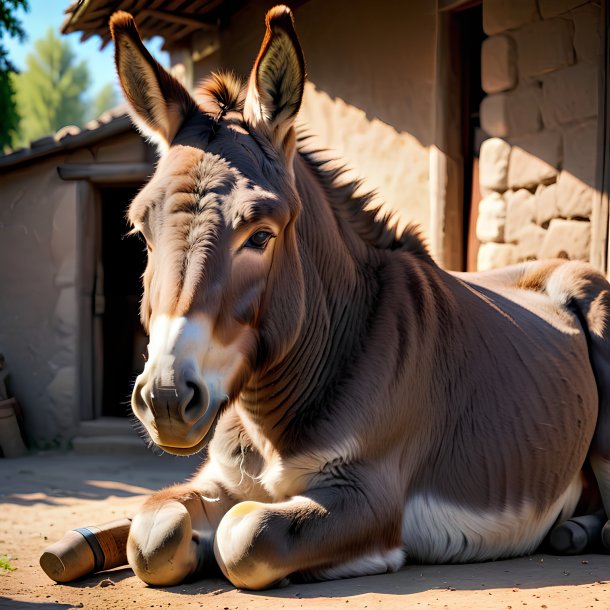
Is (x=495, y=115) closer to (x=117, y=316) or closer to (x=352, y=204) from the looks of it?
(x=352, y=204)

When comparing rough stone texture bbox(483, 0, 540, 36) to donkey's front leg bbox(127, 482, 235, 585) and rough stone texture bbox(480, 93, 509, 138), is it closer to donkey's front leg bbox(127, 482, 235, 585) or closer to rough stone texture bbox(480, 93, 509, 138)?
rough stone texture bbox(480, 93, 509, 138)

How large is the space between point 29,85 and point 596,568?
6417 cm

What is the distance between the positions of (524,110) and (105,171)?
4196 mm

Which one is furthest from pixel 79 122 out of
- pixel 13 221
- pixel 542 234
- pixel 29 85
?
pixel 542 234

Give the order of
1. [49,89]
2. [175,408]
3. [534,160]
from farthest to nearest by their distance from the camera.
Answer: [49,89], [534,160], [175,408]

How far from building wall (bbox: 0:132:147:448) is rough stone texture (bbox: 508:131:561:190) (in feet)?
12.9

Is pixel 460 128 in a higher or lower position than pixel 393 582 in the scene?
higher

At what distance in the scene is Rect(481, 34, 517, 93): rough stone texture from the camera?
6.03 meters

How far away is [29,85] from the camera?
6278 centimetres

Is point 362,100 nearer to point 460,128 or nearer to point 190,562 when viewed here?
point 460,128

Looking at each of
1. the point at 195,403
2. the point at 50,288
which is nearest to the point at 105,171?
the point at 50,288

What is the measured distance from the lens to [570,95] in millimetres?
5598

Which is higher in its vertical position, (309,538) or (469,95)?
(469,95)

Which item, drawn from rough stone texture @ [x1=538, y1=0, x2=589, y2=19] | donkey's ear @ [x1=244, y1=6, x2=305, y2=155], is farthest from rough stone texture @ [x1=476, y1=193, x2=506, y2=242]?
donkey's ear @ [x1=244, y1=6, x2=305, y2=155]
